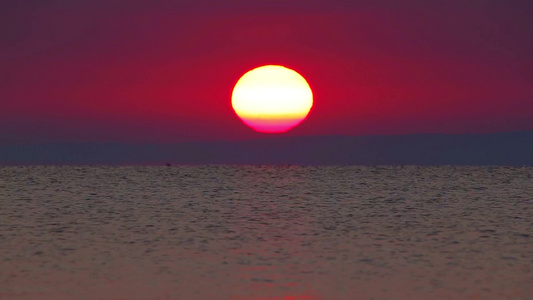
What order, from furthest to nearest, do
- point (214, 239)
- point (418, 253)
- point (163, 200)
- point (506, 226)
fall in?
point (163, 200) → point (506, 226) → point (214, 239) → point (418, 253)

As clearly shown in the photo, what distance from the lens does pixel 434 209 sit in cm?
7056

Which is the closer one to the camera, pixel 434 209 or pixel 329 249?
pixel 329 249

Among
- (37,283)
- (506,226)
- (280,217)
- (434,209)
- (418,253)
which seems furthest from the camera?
(434,209)

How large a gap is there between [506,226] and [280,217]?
1580 centimetres

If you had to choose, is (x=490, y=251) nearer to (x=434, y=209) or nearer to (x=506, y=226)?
(x=506, y=226)

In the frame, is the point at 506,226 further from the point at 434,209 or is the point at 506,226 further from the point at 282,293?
the point at 282,293

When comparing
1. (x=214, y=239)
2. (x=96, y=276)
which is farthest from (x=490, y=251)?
(x=96, y=276)

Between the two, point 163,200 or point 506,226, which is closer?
point 506,226

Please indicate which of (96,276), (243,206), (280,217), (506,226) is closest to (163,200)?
(243,206)

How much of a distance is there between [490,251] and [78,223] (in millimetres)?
26215

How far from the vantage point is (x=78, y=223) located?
54.1m

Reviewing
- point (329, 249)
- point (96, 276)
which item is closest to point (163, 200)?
point (329, 249)

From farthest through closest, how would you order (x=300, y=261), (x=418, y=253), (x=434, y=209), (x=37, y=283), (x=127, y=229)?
(x=434, y=209)
(x=127, y=229)
(x=418, y=253)
(x=300, y=261)
(x=37, y=283)

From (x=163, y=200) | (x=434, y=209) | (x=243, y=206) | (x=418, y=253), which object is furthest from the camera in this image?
(x=163, y=200)
